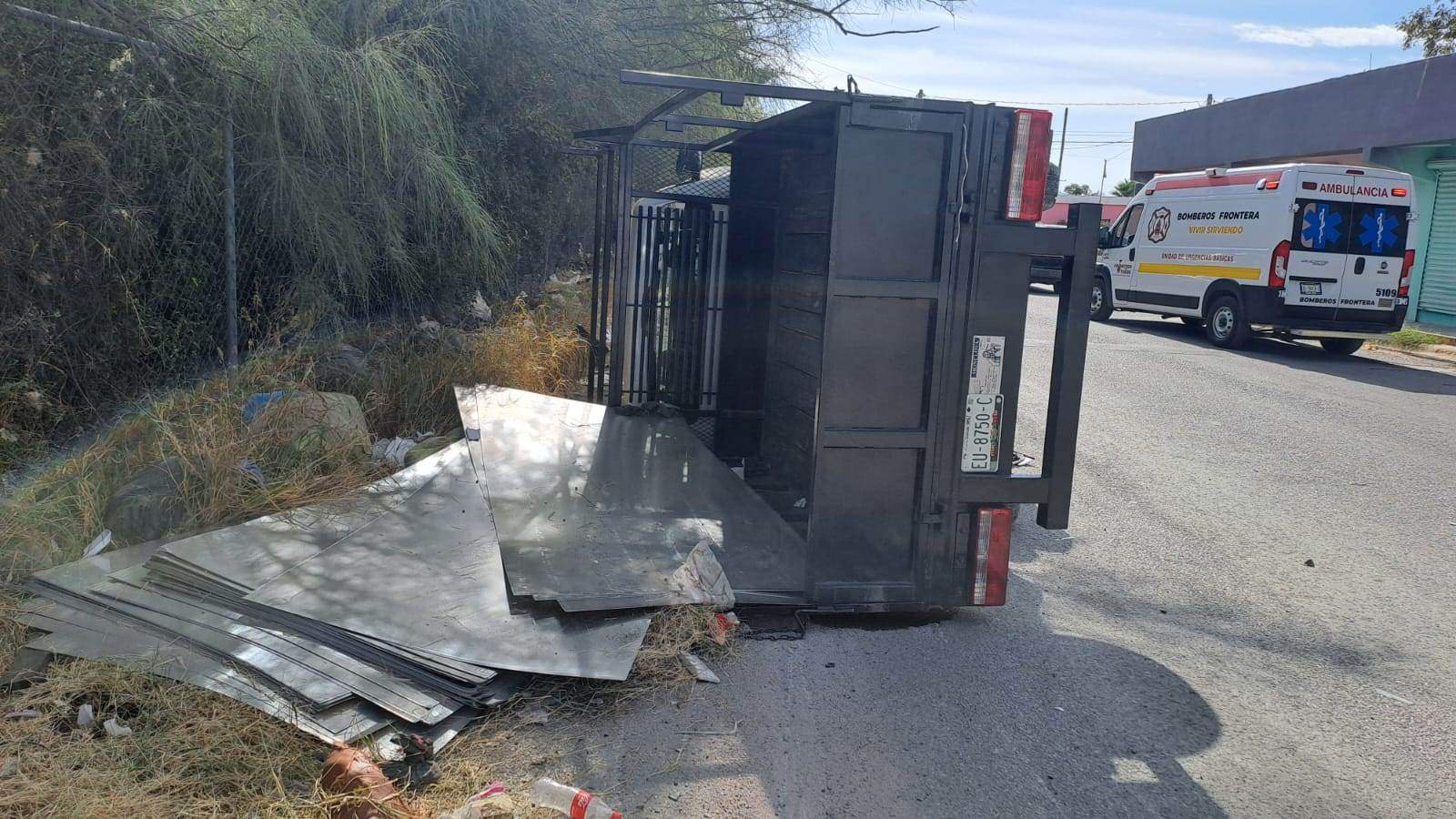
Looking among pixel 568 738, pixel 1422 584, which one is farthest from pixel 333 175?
pixel 1422 584

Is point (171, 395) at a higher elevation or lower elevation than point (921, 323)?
lower

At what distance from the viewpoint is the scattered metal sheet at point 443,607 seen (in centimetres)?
392

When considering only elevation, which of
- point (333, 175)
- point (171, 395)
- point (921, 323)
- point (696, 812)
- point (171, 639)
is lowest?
point (696, 812)

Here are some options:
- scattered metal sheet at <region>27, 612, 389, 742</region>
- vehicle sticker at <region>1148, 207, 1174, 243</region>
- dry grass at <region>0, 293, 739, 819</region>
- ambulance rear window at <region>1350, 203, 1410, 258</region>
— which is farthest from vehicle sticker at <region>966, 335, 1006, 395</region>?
vehicle sticker at <region>1148, 207, 1174, 243</region>

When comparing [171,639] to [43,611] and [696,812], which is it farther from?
[696,812]

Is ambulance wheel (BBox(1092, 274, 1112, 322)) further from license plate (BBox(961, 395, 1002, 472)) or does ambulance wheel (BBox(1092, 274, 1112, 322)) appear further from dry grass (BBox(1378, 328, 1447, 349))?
license plate (BBox(961, 395, 1002, 472))

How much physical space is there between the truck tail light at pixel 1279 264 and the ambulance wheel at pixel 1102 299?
4292mm

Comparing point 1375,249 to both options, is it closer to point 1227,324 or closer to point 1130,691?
point 1227,324

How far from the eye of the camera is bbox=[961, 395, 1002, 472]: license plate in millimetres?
4660

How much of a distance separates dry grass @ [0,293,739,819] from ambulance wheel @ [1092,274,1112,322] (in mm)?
14784

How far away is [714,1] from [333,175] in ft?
14.3

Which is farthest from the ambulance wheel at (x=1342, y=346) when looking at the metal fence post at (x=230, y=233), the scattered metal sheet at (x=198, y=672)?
the scattered metal sheet at (x=198, y=672)

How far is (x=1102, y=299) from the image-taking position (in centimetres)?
1928

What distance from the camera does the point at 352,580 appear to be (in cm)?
434
